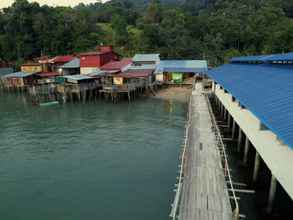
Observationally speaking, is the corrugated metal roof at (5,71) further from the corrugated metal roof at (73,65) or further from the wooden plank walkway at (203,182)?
the wooden plank walkway at (203,182)

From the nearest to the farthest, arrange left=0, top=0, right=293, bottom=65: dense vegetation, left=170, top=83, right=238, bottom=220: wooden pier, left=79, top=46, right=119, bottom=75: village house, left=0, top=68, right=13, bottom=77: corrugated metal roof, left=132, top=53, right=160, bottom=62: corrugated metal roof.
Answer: left=170, top=83, right=238, bottom=220: wooden pier → left=79, top=46, right=119, bottom=75: village house → left=132, top=53, right=160, bottom=62: corrugated metal roof → left=0, top=68, right=13, bottom=77: corrugated metal roof → left=0, top=0, right=293, bottom=65: dense vegetation

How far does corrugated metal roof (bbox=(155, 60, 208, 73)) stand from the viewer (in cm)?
4341

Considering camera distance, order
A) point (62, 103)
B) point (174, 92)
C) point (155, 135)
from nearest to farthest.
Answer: point (155, 135)
point (62, 103)
point (174, 92)

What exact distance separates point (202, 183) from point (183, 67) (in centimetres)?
3618

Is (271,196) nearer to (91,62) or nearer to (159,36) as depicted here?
(91,62)

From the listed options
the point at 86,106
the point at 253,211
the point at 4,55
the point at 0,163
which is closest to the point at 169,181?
the point at 253,211

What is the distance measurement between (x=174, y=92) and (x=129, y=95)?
8.06m

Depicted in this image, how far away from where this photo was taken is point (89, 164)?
1541 cm

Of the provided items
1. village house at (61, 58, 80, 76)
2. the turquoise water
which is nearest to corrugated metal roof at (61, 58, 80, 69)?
village house at (61, 58, 80, 76)

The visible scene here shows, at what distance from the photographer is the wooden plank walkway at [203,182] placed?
8.54m

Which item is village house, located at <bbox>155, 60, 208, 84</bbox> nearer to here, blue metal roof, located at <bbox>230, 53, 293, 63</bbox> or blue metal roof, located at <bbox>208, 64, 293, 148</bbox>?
blue metal roof, located at <bbox>230, 53, 293, 63</bbox>

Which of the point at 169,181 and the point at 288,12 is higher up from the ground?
the point at 288,12

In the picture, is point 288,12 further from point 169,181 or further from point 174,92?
point 169,181

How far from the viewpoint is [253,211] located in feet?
33.8
